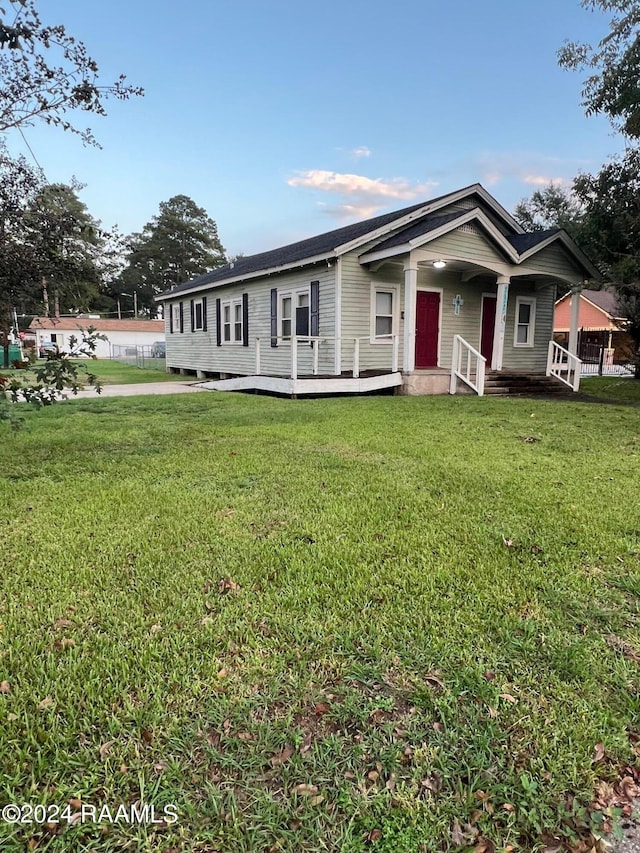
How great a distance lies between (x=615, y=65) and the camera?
12.8 metres

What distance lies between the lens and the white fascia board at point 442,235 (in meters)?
11.0

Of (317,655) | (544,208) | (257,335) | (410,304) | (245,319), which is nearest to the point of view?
(317,655)

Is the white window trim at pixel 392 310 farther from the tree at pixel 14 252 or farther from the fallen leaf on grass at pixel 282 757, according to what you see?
the fallen leaf on grass at pixel 282 757

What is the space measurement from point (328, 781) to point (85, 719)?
0.89 meters

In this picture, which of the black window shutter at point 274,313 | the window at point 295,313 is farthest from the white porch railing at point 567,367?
the black window shutter at point 274,313

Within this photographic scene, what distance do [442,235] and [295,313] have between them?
4327 millimetres

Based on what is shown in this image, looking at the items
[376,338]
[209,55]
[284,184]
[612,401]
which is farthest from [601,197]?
[284,184]

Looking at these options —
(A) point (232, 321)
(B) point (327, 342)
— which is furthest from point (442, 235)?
(A) point (232, 321)

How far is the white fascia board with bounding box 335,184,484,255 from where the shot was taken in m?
11.6

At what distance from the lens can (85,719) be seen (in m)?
1.73

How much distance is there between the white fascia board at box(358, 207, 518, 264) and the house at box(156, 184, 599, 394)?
0.03m

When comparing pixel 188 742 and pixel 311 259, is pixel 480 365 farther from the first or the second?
pixel 188 742

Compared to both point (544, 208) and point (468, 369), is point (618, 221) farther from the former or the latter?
point (544, 208)

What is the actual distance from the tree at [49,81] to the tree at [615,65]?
1288 cm
